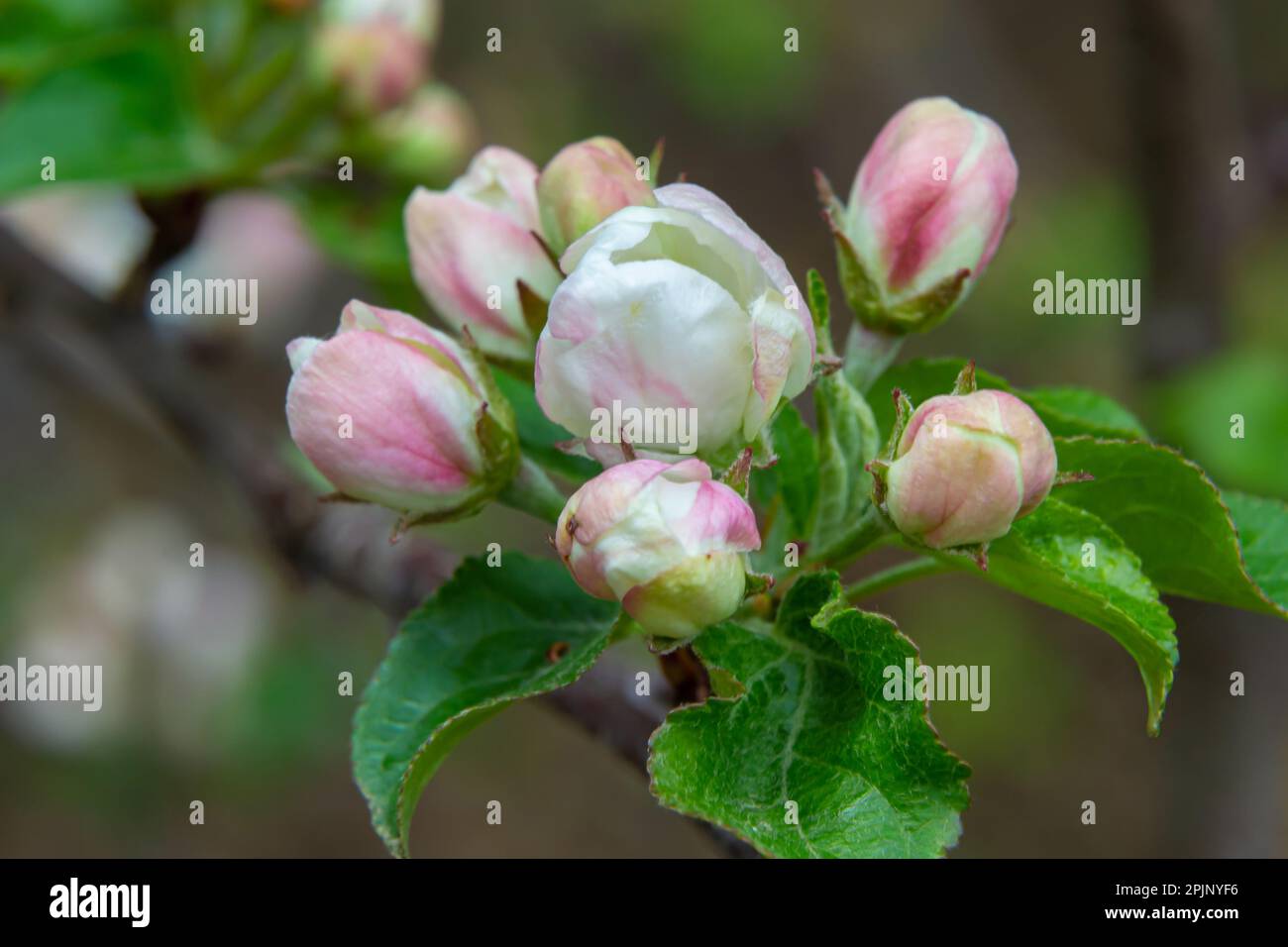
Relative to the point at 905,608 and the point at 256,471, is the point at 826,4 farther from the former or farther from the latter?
the point at 256,471

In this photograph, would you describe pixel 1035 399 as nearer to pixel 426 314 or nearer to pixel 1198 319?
pixel 426 314

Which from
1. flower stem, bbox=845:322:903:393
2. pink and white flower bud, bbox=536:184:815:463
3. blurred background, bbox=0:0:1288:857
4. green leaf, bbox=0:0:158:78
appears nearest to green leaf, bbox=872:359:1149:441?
flower stem, bbox=845:322:903:393

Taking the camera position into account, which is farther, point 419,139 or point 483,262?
point 419,139

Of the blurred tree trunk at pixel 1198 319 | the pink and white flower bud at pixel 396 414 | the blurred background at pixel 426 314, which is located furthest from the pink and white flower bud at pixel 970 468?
the blurred tree trunk at pixel 1198 319

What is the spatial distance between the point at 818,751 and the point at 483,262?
1.05ft

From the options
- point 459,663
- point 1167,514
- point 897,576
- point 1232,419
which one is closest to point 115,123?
point 459,663

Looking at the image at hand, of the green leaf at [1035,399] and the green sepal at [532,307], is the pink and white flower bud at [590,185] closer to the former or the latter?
the green sepal at [532,307]

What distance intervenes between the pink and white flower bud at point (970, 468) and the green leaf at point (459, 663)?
16cm

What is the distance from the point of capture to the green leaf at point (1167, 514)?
66cm

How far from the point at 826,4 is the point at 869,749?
3122 mm

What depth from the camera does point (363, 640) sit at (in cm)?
252

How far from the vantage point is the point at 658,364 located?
579 millimetres

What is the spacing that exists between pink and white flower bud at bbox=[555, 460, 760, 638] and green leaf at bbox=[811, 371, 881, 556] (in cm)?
12

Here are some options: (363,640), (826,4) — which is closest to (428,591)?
Answer: (363,640)
